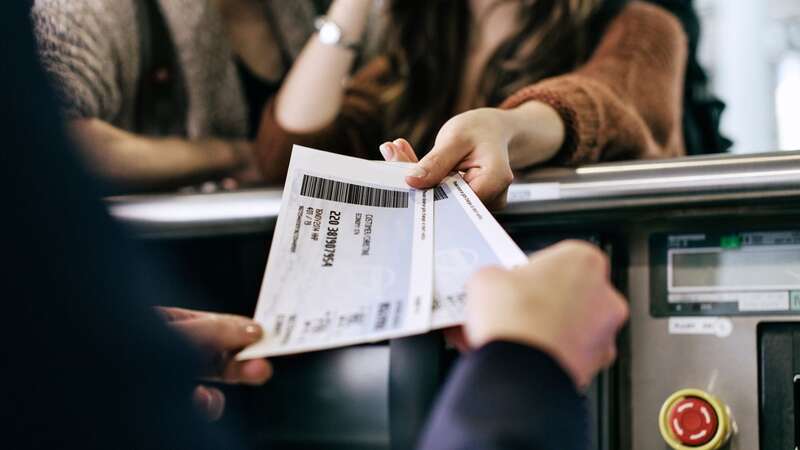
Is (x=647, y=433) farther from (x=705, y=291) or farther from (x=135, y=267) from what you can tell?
(x=135, y=267)

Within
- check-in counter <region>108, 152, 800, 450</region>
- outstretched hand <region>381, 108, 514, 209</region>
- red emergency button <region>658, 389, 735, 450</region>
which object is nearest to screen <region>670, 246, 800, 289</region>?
check-in counter <region>108, 152, 800, 450</region>

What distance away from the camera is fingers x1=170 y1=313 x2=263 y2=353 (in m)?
0.46

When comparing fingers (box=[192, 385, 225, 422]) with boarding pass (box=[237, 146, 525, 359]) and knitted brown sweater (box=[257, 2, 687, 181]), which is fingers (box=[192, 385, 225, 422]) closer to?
boarding pass (box=[237, 146, 525, 359])

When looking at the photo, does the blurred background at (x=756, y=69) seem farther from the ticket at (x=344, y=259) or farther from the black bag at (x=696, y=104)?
the ticket at (x=344, y=259)

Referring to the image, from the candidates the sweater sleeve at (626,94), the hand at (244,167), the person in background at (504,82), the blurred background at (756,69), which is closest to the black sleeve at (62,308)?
the person in background at (504,82)

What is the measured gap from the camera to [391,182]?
23.0 inches

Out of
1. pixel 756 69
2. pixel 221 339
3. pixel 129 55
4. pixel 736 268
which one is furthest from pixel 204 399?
pixel 756 69

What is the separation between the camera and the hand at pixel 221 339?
0.46m

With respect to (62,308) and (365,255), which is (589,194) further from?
(62,308)

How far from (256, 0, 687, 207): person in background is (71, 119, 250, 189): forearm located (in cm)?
9

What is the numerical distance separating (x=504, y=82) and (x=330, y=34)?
0.31 metres

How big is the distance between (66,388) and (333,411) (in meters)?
0.46

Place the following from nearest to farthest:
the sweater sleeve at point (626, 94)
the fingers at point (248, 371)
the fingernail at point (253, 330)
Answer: the fingernail at point (253, 330), the fingers at point (248, 371), the sweater sleeve at point (626, 94)

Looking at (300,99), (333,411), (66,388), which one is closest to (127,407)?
(66,388)
